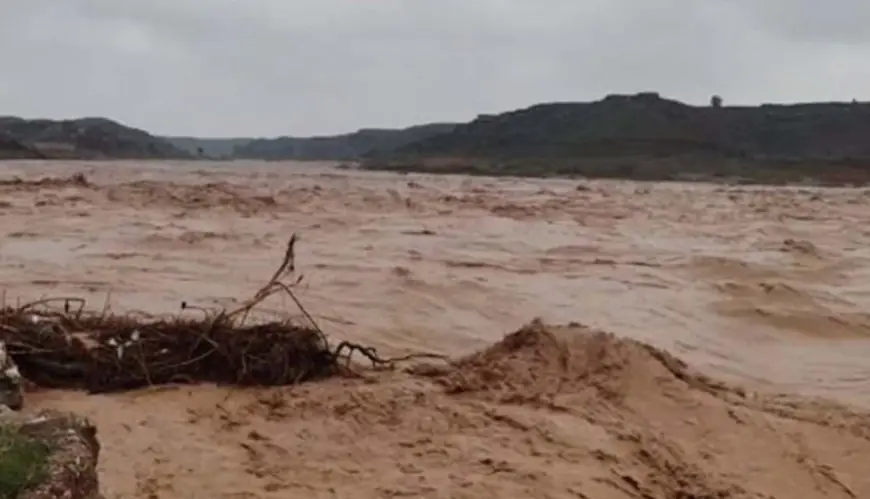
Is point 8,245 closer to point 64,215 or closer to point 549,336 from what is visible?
point 64,215

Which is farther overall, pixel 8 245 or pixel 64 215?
pixel 64 215

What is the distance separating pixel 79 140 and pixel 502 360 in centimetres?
7911

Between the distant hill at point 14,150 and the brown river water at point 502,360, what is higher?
the brown river water at point 502,360

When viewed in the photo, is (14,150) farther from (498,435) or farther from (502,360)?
(498,435)

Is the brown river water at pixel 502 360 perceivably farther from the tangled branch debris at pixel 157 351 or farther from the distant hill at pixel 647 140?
the distant hill at pixel 647 140

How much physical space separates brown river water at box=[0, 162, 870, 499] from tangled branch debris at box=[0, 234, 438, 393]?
0.66ft

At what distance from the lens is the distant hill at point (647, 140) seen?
2132 inches

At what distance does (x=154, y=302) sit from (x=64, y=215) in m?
7.49

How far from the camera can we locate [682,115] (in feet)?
236

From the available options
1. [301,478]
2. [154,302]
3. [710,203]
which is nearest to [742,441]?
[301,478]

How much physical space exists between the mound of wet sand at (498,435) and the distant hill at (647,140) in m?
43.8

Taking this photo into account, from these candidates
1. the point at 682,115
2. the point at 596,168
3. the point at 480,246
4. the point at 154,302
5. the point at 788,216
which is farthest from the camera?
the point at 682,115

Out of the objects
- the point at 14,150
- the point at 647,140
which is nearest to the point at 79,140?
the point at 14,150

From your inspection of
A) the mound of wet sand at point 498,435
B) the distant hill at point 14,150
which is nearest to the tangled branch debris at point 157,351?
the mound of wet sand at point 498,435
